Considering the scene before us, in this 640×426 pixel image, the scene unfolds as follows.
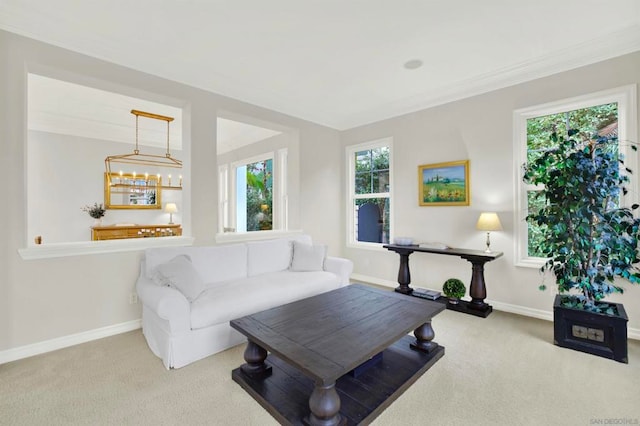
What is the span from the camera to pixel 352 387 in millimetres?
1927

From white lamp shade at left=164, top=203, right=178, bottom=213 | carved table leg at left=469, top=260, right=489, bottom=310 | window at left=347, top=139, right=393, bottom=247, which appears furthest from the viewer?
white lamp shade at left=164, top=203, right=178, bottom=213

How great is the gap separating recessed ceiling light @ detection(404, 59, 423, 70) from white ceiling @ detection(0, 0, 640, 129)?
0.05 metres

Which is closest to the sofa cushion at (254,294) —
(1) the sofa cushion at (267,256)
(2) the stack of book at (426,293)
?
(1) the sofa cushion at (267,256)

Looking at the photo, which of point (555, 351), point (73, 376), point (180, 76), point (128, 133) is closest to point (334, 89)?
point (180, 76)

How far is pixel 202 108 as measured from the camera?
11.5ft

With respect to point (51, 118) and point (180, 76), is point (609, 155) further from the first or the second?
point (51, 118)

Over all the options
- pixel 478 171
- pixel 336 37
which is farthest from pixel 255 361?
pixel 478 171

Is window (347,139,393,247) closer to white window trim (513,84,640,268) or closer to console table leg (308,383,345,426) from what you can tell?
white window trim (513,84,640,268)

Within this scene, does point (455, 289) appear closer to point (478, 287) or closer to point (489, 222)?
point (478, 287)

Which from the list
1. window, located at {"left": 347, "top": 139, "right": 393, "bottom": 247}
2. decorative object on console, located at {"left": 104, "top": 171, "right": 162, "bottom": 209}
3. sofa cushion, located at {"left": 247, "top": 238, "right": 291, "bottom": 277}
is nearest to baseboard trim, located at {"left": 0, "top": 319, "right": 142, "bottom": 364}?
sofa cushion, located at {"left": 247, "top": 238, "right": 291, "bottom": 277}

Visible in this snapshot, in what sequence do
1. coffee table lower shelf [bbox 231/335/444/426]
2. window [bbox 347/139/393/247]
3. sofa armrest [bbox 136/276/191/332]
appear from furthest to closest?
window [bbox 347/139/393/247]
sofa armrest [bbox 136/276/191/332]
coffee table lower shelf [bbox 231/335/444/426]

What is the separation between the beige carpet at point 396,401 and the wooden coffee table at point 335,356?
0.33 feet

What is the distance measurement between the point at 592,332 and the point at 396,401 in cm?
194

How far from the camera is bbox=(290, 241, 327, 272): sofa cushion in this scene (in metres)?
3.64
